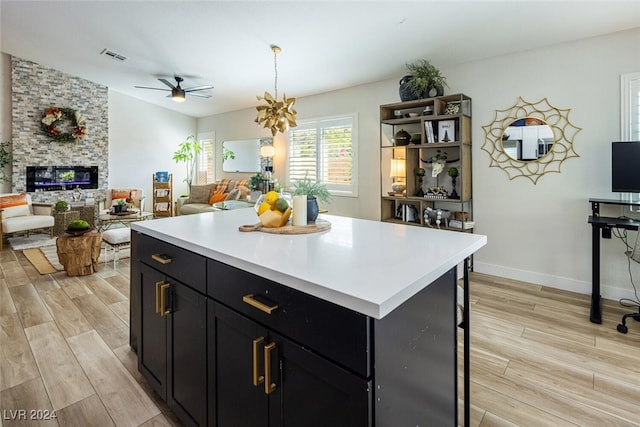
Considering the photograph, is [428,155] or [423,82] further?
[428,155]

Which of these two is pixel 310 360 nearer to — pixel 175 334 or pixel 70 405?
pixel 175 334

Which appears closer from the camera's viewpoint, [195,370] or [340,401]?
[340,401]

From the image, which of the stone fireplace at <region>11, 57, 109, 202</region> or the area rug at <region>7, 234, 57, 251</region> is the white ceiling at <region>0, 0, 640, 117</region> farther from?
the area rug at <region>7, 234, 57, 251</region>

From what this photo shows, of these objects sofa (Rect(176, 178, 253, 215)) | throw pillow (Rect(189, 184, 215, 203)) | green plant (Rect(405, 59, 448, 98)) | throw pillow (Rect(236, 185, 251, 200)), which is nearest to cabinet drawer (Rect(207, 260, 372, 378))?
green plant (Rect(405, 59, 448, 98))

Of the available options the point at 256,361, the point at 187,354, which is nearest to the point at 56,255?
the point at 187,354

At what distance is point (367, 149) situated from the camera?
4895 millimetres

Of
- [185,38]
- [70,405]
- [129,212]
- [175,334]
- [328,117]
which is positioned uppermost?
[185,38]

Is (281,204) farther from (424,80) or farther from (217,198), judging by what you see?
(217,198)

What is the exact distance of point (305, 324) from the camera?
0.91 metres

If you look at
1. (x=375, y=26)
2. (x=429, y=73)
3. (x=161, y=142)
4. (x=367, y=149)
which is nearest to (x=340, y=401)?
(x=375, y=26)

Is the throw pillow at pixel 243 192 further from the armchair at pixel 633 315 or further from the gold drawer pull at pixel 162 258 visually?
the armchair at pixel 633 315

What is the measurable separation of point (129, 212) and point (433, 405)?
5737mm

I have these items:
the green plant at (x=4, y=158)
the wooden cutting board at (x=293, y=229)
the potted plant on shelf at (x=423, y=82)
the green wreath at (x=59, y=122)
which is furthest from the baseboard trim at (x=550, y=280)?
the green plant at (x=4, y=158)

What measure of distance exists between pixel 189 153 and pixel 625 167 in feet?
26.9
